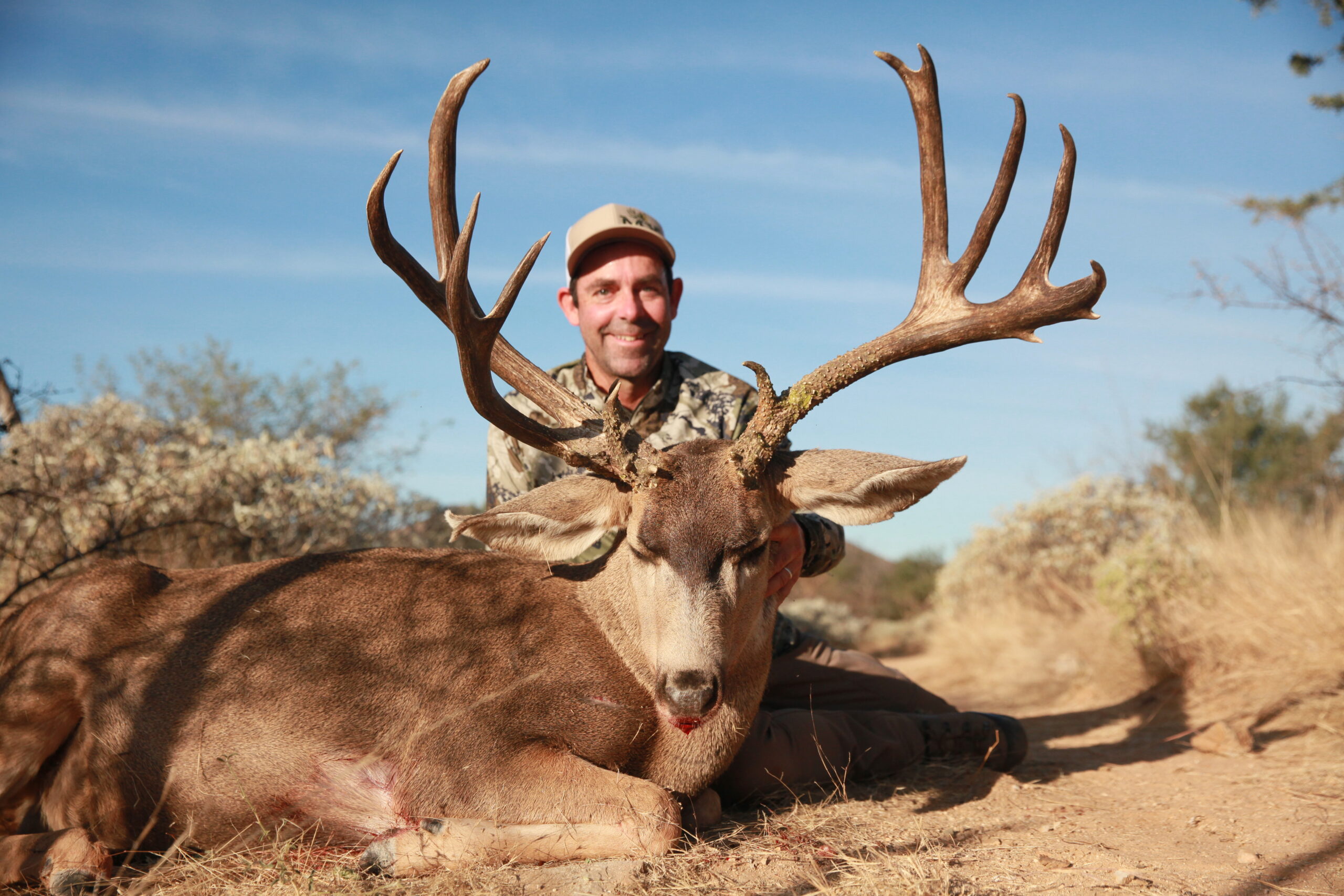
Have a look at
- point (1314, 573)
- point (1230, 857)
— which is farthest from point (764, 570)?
point (1314, 573)

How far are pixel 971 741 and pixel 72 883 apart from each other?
16.0 ft

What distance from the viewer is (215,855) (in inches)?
164

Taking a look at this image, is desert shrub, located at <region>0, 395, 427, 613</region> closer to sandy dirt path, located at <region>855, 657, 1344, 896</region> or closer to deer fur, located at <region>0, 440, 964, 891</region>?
deer fur, located at <region>0, 440, 964, 891</region>

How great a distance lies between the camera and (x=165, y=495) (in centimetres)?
869

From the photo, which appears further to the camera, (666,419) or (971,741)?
(666,419)

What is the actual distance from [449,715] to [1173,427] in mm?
22853

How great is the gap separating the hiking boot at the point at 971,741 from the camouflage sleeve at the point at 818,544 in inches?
48.7

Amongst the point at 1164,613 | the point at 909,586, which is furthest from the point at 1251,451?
the point at 1164,613

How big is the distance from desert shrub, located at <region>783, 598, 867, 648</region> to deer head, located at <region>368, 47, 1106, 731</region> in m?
10.6

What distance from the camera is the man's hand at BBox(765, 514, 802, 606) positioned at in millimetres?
→ 4824

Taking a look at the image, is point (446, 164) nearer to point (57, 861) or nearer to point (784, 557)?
point (784, 557)

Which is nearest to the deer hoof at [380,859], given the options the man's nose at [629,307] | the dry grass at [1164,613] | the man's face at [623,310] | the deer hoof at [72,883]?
the deer hoof at [72,883]

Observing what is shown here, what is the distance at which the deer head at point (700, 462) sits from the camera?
13.5ft

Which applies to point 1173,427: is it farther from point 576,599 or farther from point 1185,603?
point 576,599
